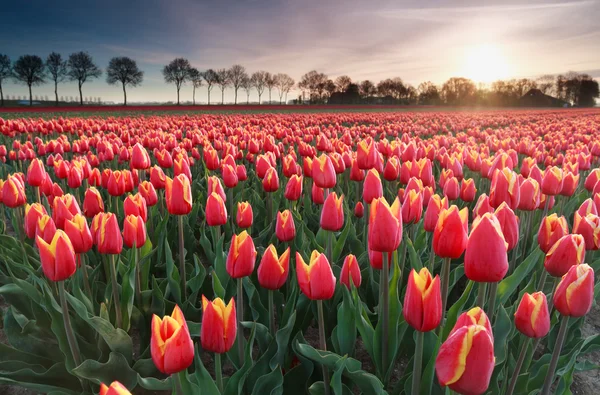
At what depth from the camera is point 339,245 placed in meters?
2.87

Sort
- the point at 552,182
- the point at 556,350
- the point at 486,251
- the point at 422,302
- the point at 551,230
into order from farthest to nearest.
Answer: the point at 552,182, the point at 551,230, the point at 556,350, the point at 486,251, the point at 422,302

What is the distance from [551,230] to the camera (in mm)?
2176

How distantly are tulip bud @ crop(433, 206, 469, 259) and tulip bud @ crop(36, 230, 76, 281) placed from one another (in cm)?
165

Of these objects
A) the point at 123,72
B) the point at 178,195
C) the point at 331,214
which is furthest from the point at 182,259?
the point at 123,72

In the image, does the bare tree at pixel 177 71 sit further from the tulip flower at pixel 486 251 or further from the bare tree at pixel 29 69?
the tulip flower at pixel 486 251

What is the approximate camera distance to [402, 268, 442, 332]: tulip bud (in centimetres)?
135

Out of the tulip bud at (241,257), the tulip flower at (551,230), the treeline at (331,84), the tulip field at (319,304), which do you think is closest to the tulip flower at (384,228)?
the tulip field at (319,304)

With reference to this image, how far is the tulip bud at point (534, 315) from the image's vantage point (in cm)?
149

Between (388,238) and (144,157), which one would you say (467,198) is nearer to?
(388,238)

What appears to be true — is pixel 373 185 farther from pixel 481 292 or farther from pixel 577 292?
pixel 577 292

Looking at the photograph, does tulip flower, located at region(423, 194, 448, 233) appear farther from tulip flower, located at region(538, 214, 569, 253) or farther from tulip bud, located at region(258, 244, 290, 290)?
tulip bud, located at region(258, 244, 290, 290)

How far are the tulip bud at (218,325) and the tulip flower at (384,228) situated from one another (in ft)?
2.16

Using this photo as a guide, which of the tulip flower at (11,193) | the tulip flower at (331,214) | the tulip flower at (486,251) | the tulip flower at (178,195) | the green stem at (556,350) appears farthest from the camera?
the tulip flower at (11,193)

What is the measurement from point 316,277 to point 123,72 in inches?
3347
